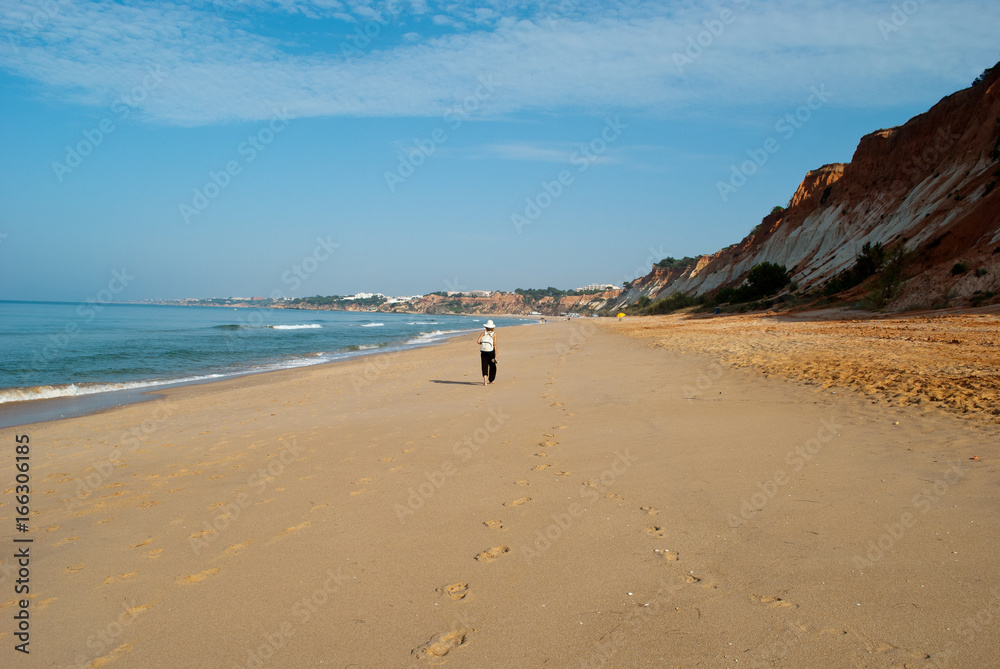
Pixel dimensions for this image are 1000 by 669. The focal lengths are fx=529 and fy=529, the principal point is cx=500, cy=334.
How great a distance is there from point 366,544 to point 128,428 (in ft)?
24.8

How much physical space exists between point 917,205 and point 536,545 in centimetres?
4250

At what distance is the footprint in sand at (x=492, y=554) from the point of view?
145 inches

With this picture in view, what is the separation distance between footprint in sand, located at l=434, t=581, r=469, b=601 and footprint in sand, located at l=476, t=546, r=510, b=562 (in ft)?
1.06

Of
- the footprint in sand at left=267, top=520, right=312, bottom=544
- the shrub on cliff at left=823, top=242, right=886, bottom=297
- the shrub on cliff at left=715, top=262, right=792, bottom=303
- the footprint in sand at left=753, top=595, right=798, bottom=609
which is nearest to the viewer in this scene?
the footprint in sand at left=753, top=595, right=798, bottom=609

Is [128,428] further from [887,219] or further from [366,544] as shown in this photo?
[887,219]

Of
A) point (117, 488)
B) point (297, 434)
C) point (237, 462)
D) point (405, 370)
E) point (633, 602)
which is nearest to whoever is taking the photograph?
point (633, 602)

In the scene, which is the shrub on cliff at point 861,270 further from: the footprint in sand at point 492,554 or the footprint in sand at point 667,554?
the footprint in sand at point 492,554

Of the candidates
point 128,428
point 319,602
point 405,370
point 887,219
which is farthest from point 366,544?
point 887,219

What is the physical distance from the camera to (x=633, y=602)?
3.06m

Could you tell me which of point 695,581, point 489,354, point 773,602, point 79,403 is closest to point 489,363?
point 489,354

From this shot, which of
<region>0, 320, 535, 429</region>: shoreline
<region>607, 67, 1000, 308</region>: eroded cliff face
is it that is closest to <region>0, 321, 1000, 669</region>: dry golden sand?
<region>0, 320, 535, 429</region>: shoreline

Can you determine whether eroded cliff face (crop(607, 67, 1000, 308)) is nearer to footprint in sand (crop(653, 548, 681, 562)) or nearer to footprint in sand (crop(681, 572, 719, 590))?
footprint in sand (crop(653, 548, 681, 562))

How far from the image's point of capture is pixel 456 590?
3297 millimetres

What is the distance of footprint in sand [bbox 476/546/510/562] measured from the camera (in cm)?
368
